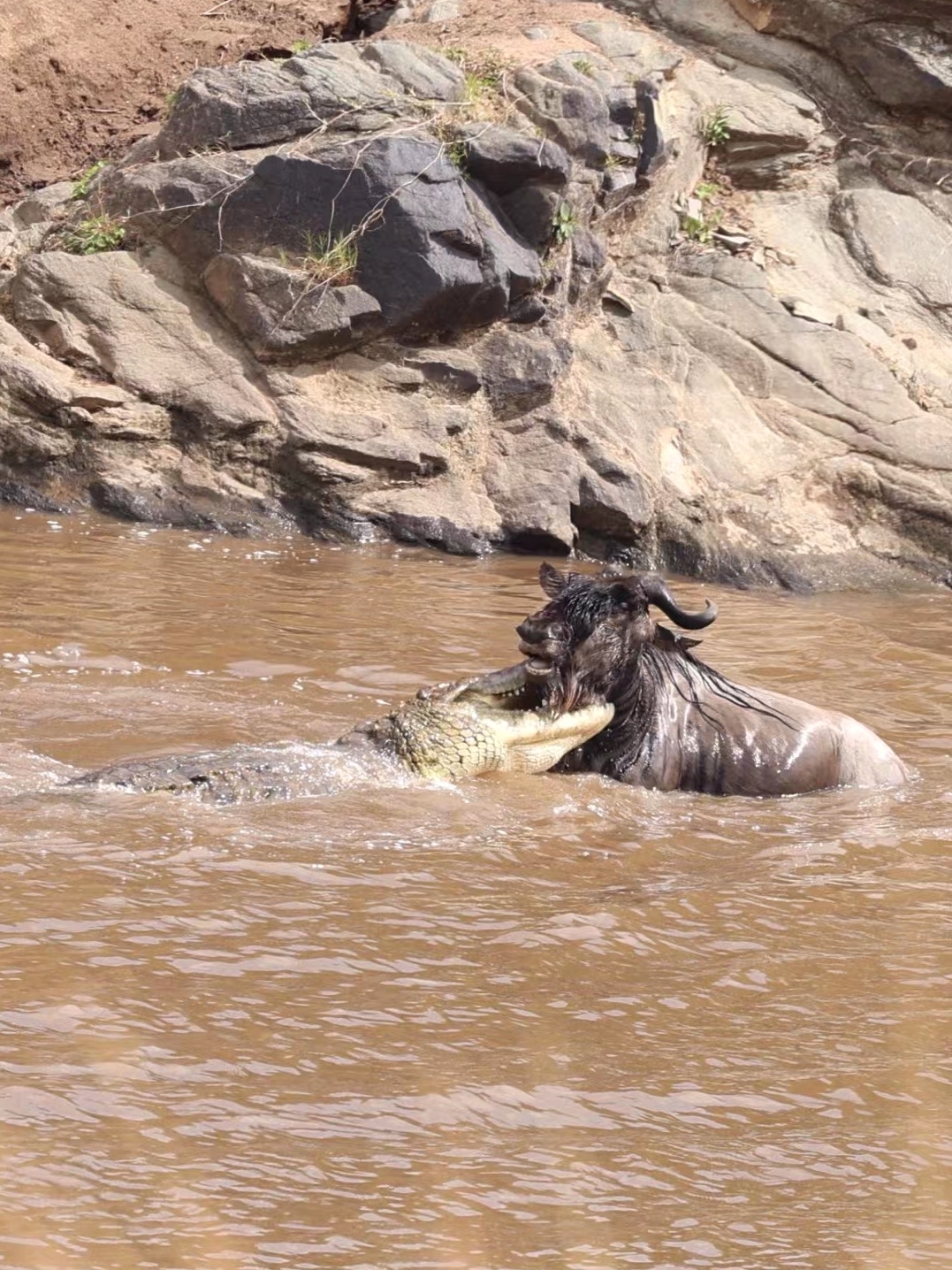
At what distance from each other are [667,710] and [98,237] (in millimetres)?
6813

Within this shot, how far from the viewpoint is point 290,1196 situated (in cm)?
287

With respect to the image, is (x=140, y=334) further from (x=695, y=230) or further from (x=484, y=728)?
(x=484, y=728)

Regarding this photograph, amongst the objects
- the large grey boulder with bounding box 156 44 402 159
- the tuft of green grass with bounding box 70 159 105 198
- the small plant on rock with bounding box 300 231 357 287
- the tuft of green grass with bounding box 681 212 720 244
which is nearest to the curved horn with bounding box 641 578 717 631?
the small plant on rock with bounding box 300 231 357 287

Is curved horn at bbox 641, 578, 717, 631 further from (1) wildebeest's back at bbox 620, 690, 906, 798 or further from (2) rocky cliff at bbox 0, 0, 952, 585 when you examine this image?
(2) rocky cliff at bbox 0, 0, 952, 585

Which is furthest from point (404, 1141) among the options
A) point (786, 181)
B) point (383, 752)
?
point (786, 181)

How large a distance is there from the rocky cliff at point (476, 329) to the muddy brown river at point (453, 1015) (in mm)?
4149

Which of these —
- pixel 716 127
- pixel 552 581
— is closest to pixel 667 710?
pixel 552 581

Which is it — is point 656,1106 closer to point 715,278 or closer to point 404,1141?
point 404,1141

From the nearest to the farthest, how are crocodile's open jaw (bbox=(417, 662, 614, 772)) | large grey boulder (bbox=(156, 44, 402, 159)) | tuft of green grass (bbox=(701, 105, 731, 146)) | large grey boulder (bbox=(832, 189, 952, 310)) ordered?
crocodile's open jaw (bbox=(417, 662, 614, 772))
large grey boulder (bbox=(156, 44, 402, 159))
large grey boulder (bbox=(832, 189, 952, 310))
tuft of green grass (bbox=(701, 105, 731, 146))

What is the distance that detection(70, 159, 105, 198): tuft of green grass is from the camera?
38.8ft

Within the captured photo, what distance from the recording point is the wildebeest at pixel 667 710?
5.57m

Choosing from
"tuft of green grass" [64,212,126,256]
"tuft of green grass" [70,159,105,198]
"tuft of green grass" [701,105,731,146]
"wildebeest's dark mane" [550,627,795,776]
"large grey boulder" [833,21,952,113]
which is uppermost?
"large grey boulder" [833,21,952,113]

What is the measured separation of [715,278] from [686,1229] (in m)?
10.4

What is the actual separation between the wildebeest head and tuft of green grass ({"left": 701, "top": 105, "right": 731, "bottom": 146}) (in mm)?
8473
